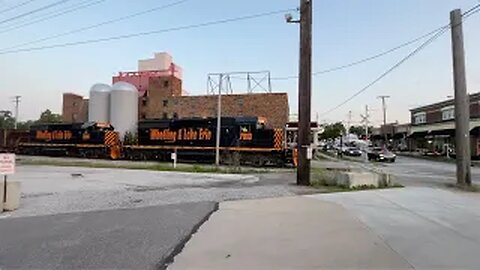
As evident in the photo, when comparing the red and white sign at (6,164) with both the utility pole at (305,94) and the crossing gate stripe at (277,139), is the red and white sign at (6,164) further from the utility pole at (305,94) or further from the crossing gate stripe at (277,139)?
the crossing gate stripe at (277,139)

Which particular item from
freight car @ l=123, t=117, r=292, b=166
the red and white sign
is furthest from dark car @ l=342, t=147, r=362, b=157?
the red and white sign

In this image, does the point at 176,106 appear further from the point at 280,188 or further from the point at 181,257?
the point at 181,257

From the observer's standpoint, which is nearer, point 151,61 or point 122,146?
point 122,146

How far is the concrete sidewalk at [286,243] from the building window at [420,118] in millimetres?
77072

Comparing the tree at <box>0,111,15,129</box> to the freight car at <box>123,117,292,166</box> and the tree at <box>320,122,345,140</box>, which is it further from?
the freight car at <box>123,117,292,166</box>

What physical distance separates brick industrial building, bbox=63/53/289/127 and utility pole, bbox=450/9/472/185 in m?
28.2

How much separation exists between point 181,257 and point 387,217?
5425mm

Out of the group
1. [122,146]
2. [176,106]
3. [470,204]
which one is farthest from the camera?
[176,106]

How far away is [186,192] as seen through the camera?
14945 millimetres

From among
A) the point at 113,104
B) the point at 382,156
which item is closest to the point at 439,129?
the point at 382,156

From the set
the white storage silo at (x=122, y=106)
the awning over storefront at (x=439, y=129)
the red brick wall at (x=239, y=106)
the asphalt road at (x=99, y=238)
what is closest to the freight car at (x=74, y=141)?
the white storage silo at (x=122, y=106)

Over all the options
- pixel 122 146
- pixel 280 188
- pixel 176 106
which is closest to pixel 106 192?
pixel 280 188

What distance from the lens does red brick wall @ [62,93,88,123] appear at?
2820 inches

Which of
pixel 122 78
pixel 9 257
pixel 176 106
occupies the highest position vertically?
pixel 122 78
